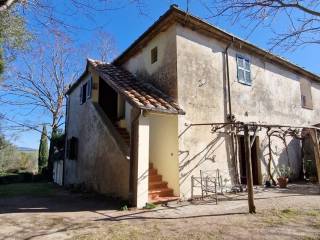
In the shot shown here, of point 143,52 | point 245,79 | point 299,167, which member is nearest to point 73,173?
point 143,52

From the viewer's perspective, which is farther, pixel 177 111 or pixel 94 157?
pixel 94 157

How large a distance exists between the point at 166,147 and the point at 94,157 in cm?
428

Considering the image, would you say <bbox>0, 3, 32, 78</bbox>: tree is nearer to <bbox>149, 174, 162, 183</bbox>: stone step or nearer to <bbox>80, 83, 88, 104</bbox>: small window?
<bbox>80, 83, 88, 104</bbox>: small window

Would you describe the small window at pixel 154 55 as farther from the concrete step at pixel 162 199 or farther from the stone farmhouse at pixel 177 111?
the concrete step at pixel 162 199

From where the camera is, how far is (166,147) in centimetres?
984

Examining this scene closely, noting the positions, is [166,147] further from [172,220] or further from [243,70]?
[243,70]

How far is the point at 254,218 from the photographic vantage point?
21.7ft

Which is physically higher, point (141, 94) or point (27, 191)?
point (141, 94)

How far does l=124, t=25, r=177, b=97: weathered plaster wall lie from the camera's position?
33.1 feet

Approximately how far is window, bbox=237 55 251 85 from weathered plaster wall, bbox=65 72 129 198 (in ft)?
22.1

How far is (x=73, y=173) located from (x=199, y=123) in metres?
8.94

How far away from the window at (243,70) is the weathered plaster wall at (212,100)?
11.1 inches

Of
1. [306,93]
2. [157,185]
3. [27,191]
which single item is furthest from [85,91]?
[306,93]

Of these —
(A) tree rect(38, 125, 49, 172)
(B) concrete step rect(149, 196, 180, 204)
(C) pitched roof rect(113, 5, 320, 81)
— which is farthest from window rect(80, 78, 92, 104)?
(A) tree rect(38, 125, 49, 172)
